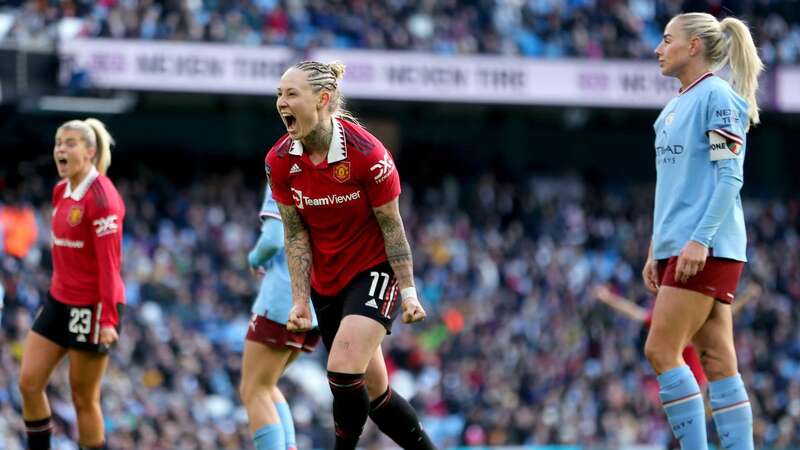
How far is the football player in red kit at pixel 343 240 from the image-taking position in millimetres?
6105

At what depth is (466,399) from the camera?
19000 mm

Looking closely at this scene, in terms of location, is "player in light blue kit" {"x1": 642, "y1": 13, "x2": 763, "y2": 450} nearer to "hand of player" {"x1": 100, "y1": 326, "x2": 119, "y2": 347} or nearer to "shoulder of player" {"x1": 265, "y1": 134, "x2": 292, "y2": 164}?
"shoulder of player" {"x1": 265, "y1": 134, "x2": 292, "y2": 164}

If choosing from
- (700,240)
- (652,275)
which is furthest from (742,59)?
(652,275)

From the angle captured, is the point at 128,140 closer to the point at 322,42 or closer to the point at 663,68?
the point at 322,42

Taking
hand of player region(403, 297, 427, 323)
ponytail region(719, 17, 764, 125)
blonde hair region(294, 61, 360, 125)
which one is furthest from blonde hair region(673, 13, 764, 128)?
hand of player region(403, 297, 427, 323)

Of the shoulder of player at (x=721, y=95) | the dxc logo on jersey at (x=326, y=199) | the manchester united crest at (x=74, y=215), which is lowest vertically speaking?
the manchester united crest at (x=74, y=215)

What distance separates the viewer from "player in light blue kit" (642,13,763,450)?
5891 millimetres

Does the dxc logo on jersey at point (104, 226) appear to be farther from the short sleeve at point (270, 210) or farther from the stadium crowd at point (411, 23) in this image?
the stadium crowd at point (411, 23)

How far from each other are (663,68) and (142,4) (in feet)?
54.4

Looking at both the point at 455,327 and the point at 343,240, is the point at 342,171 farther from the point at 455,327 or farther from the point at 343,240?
the point at 455,327

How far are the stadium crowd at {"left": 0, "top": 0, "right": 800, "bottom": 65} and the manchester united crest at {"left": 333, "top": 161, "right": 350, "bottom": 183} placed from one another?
1487cm

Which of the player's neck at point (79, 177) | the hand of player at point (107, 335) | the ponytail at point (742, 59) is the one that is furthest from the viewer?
the player's neck at point (79, 177)

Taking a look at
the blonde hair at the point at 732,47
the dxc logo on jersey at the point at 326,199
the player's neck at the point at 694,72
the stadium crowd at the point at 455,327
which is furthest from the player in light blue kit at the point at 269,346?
the stadium crowd at the point at 455,327

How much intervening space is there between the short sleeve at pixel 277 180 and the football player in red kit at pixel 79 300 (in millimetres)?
1891
